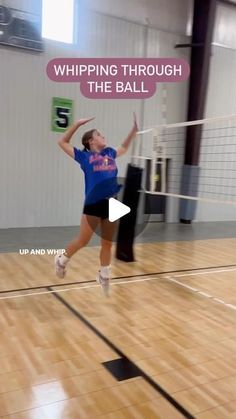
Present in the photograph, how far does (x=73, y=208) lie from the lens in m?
7.15

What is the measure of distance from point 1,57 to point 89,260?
3.90 metres

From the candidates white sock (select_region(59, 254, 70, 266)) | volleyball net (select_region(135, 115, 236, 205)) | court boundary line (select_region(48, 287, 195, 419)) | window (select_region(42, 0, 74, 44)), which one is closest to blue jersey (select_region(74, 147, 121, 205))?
white sock (select_region(59, 254, 70, 266))

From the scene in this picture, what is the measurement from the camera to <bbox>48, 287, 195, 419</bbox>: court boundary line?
1684 millimetres

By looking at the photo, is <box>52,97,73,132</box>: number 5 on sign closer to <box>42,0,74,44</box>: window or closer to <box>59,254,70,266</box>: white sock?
<box>42,0,74,44</box>: window

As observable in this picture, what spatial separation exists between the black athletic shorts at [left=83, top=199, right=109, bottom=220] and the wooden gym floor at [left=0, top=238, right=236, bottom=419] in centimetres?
72

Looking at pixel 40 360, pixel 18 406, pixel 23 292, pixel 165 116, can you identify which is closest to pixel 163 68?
pixel 165 116

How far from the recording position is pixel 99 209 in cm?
284

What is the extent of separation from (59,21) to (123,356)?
6339mm

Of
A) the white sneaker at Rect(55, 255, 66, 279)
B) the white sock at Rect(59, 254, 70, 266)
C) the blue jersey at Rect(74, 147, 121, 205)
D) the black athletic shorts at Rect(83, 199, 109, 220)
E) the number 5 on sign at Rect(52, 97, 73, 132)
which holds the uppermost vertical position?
the number 5 on sign at Rect(52, 97, 73, 132)

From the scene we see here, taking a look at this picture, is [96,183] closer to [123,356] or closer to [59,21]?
[123,356]

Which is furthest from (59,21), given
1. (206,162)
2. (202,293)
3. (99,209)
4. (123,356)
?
(123,356)

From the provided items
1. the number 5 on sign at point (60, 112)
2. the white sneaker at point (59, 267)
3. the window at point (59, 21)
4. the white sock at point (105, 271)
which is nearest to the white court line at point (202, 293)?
the white sock at point (105, 271)

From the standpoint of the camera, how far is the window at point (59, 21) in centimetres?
658

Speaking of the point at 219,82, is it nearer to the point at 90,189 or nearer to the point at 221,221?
the point at 221,221
